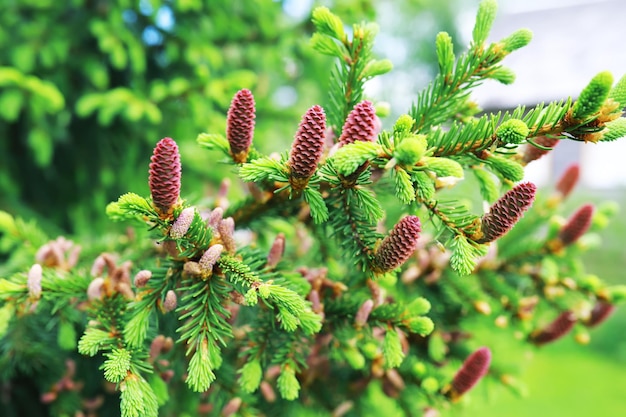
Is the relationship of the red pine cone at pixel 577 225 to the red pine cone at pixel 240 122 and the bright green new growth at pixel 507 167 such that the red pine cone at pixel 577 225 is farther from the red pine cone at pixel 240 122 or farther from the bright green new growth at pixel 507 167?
the red pine cone at pixel 240 122

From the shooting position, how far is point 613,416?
4637 mm

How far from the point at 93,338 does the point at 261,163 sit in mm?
369

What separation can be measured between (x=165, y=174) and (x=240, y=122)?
0.16 metres

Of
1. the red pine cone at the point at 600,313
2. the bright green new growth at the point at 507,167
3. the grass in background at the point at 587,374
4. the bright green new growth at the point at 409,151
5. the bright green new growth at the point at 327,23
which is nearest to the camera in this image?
the bright green new growth at the point at 409,151

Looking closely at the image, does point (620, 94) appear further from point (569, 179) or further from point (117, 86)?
point (117, 86)

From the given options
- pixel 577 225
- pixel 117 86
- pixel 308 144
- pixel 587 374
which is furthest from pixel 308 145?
pixel 587 374

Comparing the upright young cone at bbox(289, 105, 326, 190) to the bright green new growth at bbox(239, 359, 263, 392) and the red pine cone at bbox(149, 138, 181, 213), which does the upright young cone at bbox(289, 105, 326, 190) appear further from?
the bright green new growth at bbox(239, 359, 263, 392)

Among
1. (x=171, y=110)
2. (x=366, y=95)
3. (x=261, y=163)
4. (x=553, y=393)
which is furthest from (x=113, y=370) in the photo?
(x=553, y=393)

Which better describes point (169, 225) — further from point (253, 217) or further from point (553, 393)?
point (553, 393)

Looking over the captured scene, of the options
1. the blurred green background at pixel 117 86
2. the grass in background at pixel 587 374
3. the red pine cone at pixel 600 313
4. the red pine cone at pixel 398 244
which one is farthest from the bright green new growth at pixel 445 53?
the grass in background at pixel 587 374

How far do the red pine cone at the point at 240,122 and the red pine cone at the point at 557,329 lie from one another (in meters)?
0.91

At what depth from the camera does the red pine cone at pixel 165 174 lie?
2.15 feet

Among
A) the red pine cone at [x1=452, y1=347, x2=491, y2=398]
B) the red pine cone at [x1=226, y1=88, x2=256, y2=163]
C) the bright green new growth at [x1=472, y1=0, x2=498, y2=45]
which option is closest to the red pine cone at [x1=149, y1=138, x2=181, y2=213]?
the red pine cone at [x1=226, y1=88, x2=256, y2=163]

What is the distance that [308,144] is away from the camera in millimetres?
686
